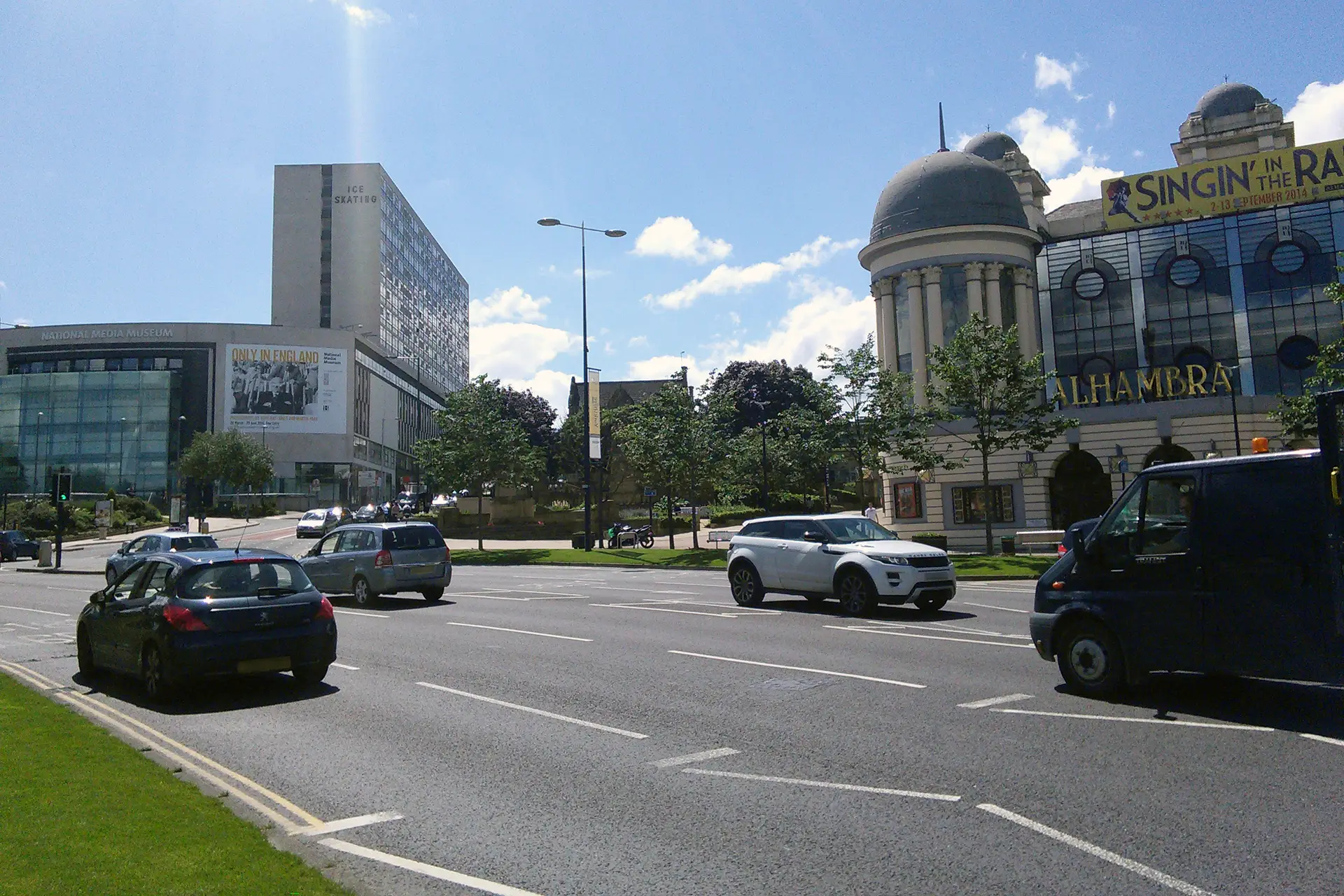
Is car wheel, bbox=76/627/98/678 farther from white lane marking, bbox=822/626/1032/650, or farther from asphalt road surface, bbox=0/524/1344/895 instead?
white lane marking, bbox=822/626/1032/650

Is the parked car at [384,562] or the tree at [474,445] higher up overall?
the tree at [474,445]

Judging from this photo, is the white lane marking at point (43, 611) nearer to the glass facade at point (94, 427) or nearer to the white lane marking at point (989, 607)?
the white lane marking at point (989, 607)

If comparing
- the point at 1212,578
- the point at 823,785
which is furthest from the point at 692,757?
→ the point at 1212,578

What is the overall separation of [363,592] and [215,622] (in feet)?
35.1

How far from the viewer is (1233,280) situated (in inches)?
2378

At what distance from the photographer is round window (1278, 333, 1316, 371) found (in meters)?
59.4

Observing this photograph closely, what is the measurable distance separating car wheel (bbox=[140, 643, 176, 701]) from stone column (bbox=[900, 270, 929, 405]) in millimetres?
45287

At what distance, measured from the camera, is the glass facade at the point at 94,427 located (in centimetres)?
9775

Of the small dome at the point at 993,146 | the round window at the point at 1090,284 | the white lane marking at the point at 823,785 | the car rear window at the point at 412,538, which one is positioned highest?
the small dome at the point at 993,146

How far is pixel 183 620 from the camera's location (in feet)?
34.0

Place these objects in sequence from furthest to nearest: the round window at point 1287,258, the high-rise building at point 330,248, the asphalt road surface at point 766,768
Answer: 1. the high-rise building at point 330,248
2. the round window at point 1287,258
3. the asphalt road surface at point 766,768

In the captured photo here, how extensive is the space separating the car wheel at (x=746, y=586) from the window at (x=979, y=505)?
98.8 feet

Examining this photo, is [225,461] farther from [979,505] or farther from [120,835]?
[120,835]

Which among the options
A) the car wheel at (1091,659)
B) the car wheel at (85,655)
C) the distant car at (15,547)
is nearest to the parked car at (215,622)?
the car wheel at (85,655)
